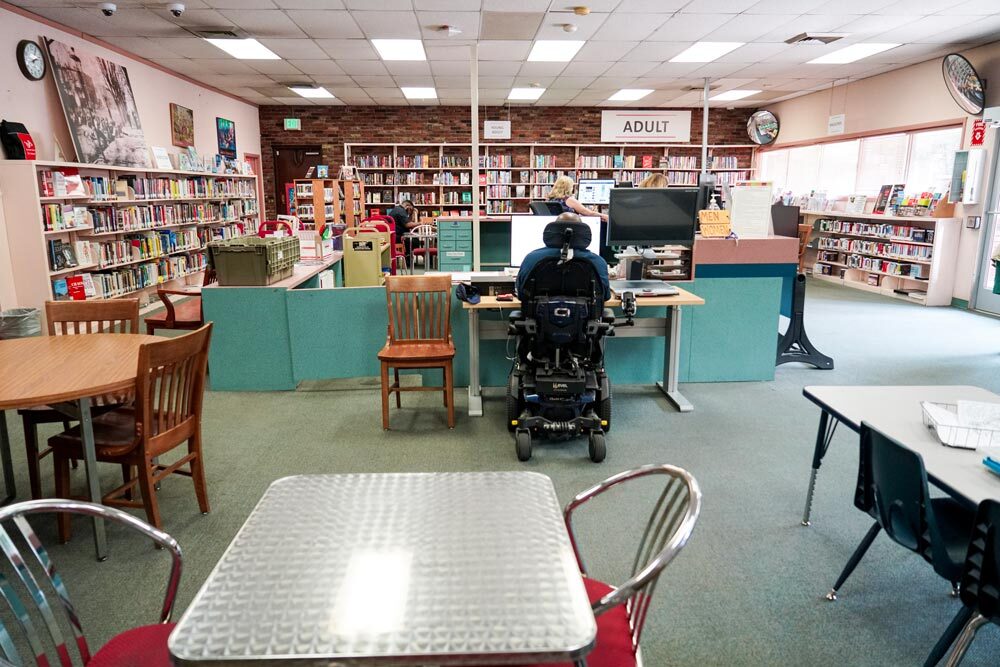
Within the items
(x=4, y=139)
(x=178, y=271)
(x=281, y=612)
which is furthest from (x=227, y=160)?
(x=281, y=612)

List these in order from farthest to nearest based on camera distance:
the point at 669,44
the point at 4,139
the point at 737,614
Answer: the point at 669,44
the point at 4,139
the point at 737,614

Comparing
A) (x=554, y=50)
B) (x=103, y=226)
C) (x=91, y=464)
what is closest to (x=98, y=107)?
(x=103, y=226)

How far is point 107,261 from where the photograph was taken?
6742mm

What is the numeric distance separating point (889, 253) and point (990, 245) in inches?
57.7

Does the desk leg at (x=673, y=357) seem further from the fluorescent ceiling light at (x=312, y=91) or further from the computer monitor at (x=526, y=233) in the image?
the fluorescent ceiling light at (x=312, y=91)

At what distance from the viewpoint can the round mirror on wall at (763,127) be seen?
12.1 metres

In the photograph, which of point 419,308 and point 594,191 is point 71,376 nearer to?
point 419,308

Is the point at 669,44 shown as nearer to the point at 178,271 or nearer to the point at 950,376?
the point at 950,376

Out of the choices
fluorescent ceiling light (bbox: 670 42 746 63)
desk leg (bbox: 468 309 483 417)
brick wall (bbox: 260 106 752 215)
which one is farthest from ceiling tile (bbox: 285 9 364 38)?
brick wall (bbox: 260 106 752 215)

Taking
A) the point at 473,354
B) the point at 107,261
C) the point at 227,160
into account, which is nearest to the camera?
the point at 473,354

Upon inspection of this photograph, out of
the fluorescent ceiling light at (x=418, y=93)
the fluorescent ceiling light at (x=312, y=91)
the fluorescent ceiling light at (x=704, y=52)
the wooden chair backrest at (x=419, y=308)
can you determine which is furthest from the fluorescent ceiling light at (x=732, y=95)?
the wooden chair backrest at (x=419, y=308)

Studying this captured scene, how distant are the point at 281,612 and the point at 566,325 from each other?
250 cm

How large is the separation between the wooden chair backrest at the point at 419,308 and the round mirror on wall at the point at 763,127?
10.1 metres

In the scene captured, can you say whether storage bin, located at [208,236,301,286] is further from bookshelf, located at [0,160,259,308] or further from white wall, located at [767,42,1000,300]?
white wall, located at [767,42,1000,300]
